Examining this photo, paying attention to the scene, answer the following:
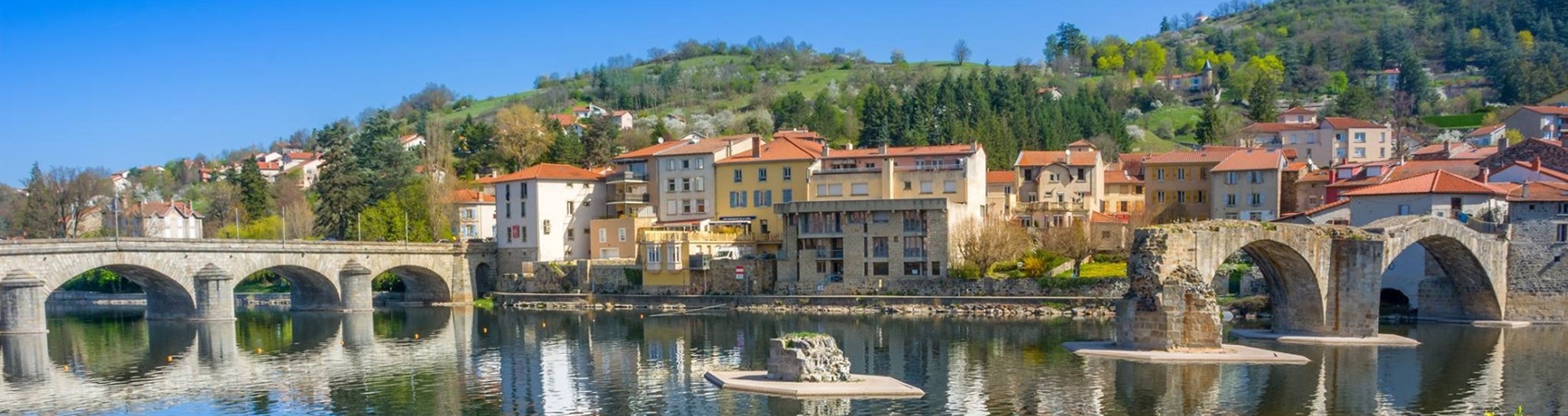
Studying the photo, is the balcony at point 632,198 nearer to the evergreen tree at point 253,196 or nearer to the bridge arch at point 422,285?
the bridge arch at point 422,285

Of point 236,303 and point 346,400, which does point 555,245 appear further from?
point 346,400

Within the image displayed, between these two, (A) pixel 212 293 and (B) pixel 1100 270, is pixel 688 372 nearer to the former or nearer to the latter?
(B) pixel 1100 270

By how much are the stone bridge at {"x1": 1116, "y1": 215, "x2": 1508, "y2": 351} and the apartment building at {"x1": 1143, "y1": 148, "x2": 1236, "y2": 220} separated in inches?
895

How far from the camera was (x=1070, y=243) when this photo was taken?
7206 centimetres

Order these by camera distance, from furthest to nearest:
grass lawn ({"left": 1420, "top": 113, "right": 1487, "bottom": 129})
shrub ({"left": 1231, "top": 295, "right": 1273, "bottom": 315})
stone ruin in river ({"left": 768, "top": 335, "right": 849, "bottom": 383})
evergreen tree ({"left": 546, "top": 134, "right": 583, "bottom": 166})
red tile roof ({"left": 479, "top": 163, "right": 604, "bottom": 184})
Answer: grass lawn ({"left": 1420, "top": 113, "right": 1487, "bottom": 129}) < evergreen tree ({"left": 546, "top": 134, "right": 583, "bottom": 166}) < red tile roof ({"left": 479, "top": 163, "right": 604, "bottom": 184}) < shrub ({"left": 1231, "top": 295, "right": 1273, "bottom": 315}) < stone ruin in river ({"left": 768, "top": 335, "right": 849, "bottom": 383})

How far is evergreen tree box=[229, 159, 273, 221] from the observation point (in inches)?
4313

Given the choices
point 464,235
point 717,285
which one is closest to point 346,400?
point 717,285

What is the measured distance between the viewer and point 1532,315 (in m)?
62.0

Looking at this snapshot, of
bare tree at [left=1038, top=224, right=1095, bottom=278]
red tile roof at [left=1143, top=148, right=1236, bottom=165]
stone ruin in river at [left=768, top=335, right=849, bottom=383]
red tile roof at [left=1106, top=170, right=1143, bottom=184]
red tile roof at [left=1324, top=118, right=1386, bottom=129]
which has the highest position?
red tile roof at [left=1324, top=118, right=1386, bottom=129]

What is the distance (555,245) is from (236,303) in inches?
852

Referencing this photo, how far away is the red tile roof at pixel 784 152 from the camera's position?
8125cm

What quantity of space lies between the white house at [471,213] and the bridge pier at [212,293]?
1202 inches

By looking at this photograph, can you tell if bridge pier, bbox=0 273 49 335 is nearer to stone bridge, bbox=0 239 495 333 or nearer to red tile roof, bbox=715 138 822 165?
stone bridge, bbox=0 239 495 333

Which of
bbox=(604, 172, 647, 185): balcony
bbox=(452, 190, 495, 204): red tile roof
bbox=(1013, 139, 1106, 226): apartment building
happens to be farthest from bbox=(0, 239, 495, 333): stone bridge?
bbox=(1013, 139, 1106, 226): apartment building
